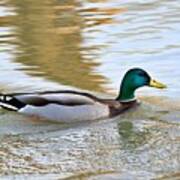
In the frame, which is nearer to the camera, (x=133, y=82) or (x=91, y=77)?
(x=133, y=82)

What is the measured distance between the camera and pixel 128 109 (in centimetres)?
1038

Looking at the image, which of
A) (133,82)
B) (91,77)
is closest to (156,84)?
(133,82)

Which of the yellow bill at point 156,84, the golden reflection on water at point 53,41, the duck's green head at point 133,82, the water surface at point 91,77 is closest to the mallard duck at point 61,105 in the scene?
the water surface at point 91,77

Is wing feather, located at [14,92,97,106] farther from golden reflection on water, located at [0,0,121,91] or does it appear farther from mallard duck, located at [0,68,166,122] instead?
golden reflection on water, located at [0,0,121,91]

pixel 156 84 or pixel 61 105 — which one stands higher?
pixel 156 84

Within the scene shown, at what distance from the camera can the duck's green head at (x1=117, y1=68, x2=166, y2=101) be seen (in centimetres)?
1052

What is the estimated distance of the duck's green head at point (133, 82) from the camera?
1052cm

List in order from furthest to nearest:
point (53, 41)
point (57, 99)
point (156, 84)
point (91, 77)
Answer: point (53, 41) → point (91, 77) → point (156, 84) → point (57, 99)

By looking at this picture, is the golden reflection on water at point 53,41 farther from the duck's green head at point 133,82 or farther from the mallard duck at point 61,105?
the mallard duck at point 61,105

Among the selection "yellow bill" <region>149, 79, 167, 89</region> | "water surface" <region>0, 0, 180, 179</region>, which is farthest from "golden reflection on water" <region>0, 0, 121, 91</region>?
"yellow bill" <region>149, 79, 167, 89</region>

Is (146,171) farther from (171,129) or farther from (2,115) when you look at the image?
(2,115)

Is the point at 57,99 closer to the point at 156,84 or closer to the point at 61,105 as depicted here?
the point at 61,105

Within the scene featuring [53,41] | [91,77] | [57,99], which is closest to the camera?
[57,99]

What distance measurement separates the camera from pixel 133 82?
10.5 meters
